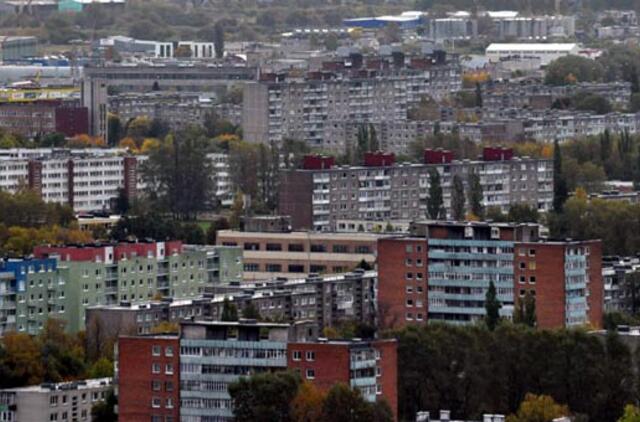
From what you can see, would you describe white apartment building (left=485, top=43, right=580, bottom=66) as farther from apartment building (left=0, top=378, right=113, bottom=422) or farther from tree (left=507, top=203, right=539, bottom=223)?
apartment building (left=0, top=378, right=113, bottom=422)

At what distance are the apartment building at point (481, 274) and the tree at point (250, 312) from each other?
6.52 feet

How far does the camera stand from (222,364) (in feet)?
113

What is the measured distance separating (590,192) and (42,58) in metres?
39.4

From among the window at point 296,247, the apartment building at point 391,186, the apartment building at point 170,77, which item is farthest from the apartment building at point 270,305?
the apartment building at point 170,77

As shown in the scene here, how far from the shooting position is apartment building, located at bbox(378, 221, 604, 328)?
138 ft

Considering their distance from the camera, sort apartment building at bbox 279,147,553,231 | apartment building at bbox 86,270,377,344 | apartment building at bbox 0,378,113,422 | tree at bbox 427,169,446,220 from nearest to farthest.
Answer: apartment building at bbox 0,378,113,422 < apartment building at bbox 86,270,377,344 < tree at bbox 427,169,446,220 < apartment building at bbox 279,147,553,231

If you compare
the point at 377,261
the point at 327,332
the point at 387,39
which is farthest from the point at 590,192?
the point at 387,39

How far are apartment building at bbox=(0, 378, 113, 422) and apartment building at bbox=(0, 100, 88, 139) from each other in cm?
3722

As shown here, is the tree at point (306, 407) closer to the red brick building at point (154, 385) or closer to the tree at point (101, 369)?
the red brick building at point (154, 385)

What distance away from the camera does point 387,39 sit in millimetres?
104188

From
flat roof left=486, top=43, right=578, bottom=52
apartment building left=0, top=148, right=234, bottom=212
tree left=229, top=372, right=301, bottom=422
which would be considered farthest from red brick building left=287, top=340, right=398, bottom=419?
flat roof left=486, top=43, right=578, bottom=52

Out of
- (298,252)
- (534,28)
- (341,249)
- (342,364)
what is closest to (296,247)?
(298,252)

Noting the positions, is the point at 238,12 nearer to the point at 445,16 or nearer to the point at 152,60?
the point at 445,16

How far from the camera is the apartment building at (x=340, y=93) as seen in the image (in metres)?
74.4
